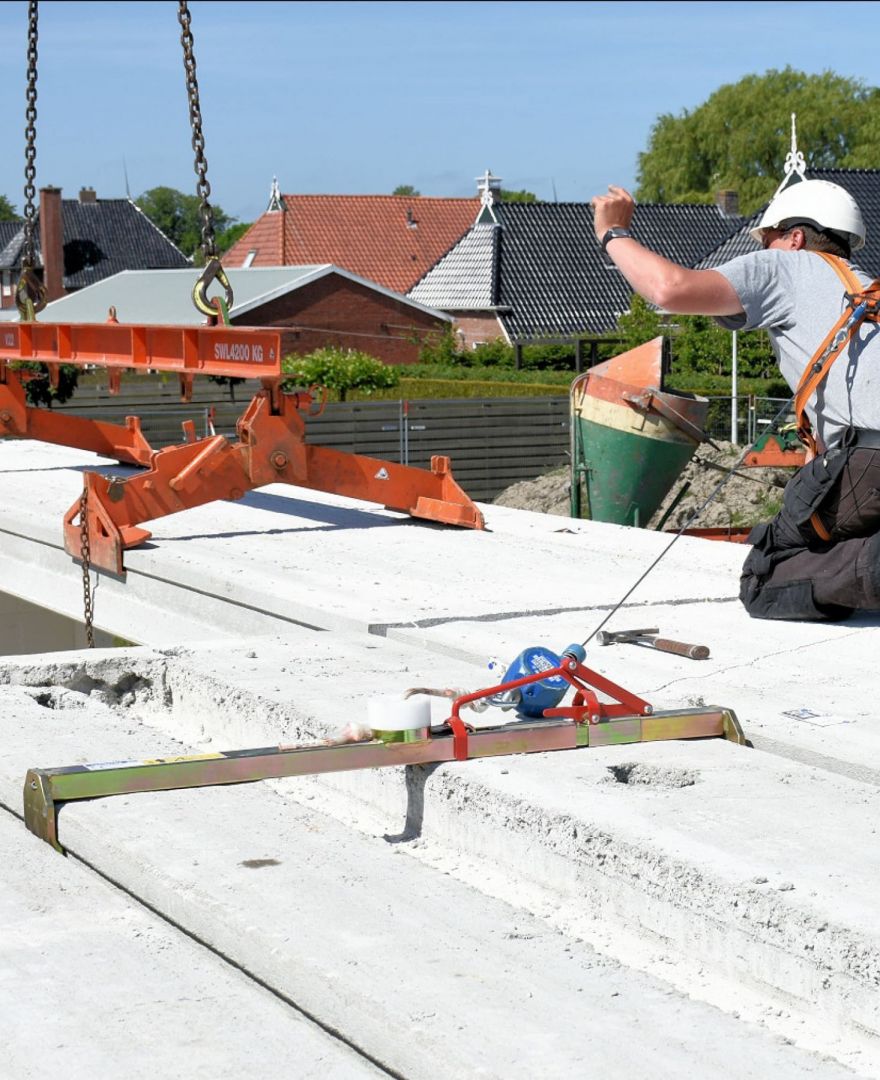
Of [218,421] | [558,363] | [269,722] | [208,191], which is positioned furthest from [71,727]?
[558,363]

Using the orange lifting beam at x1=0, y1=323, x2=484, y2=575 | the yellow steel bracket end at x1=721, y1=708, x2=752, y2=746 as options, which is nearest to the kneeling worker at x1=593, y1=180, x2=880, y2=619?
the yellow steel bracket end at x1=721, y1=708, x2=752, y2=746

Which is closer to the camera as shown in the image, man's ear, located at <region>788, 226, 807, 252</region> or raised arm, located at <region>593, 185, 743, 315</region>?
raised arm, located at <region>593, 185, 743, 315</region>

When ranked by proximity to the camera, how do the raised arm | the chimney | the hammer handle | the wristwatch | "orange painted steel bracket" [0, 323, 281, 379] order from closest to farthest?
the raised arm < the wristwatch < the hammer handle < "orange painted steel bracket" [0, 323, 281, 379] < the chimney

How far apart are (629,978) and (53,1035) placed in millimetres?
1092

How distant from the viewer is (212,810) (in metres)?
3.96

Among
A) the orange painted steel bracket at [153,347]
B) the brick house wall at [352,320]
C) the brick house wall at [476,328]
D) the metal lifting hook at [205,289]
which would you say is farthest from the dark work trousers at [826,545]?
the brick house wall at [352,320]

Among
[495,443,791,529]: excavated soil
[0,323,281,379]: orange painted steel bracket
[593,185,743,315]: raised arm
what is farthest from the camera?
[495,443,791,529]: excavated soil

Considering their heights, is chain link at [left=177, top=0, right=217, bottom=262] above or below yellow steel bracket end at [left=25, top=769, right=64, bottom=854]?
above

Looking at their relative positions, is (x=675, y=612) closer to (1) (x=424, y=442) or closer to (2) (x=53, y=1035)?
(2) (x=53, y=1035)

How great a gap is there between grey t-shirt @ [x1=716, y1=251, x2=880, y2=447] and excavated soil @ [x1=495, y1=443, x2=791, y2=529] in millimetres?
9920

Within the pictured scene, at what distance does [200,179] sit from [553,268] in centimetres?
4231

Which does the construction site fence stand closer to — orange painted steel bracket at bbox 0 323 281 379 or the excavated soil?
the excavated soil

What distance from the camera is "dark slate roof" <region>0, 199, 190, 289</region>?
257 feet

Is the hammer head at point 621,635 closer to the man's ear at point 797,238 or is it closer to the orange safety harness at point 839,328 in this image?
the orange safety harness at point 839,328
